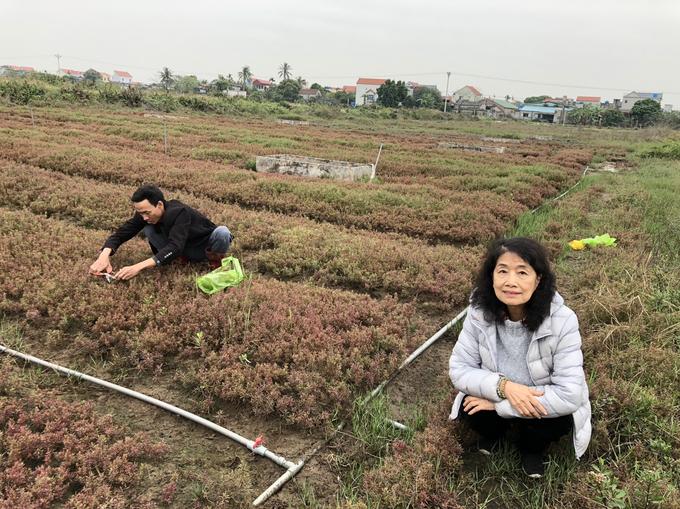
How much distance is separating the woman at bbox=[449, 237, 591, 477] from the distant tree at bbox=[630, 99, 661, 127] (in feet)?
303

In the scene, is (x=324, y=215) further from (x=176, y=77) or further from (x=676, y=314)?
(x=176, y=77)

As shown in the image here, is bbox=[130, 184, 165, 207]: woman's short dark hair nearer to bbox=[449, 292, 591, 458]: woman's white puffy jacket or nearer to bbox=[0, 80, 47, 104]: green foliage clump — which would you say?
bbox=[449, 292, 591, 458]: woman's white puffy jacket

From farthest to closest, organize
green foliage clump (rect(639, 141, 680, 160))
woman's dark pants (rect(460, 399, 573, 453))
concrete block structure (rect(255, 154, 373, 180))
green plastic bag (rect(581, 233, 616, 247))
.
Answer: green foliage clump (rect(639, 141, 680, 160)) < concrete block structure (rect(255, 154, 373, 180)) < green plastic bag (rect(581, 233, 616, 247)) < woman's dark pants (rect(460, 399, 573, 453))

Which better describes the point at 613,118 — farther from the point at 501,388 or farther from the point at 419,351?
the point at 501,388

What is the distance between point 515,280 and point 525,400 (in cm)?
77

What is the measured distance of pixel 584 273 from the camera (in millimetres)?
6820

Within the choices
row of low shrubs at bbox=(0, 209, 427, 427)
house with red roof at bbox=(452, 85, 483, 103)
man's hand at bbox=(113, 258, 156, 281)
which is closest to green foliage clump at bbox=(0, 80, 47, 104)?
row of low shrubs at bbox=(0, 209, 427, 427)

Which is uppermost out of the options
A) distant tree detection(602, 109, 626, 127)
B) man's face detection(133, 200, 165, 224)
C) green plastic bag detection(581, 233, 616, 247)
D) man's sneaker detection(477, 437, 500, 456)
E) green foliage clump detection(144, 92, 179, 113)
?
distant tree detection(602, 109, 626, 127)

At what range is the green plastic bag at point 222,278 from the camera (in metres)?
5.68

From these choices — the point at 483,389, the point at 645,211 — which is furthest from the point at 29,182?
the point at 645,211

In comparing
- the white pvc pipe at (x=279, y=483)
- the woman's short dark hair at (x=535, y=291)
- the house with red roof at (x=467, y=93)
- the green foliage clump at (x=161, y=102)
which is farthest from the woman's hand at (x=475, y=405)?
the house with red roof at (x=467, y=93)

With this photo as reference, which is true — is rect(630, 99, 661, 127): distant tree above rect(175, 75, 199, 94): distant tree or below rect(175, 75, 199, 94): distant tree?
below

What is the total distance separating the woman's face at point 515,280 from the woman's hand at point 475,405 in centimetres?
70

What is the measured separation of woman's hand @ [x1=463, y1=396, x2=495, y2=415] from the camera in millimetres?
3266
